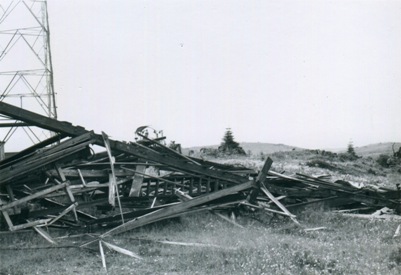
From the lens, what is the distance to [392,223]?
8883mm

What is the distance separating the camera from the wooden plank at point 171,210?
7.66 m

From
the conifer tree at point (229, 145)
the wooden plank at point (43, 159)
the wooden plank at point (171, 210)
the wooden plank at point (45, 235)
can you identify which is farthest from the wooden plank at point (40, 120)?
the conifer tree at point (229, 145)

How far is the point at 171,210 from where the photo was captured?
8188 mm

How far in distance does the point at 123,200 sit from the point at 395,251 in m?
5.65

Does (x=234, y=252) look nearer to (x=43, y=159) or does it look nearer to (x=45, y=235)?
(x=45, y=235)

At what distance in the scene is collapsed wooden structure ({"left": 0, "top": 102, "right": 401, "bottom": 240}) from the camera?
7.30 m

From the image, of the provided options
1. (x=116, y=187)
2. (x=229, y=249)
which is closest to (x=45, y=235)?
(x=116, y=187)

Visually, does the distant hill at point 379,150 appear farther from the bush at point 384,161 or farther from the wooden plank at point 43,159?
the wooden plank at point 43,159

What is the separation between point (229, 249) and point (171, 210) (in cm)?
183

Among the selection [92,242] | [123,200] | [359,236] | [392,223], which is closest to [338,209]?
[392,223]

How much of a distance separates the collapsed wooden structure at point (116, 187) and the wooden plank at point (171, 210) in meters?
0.02

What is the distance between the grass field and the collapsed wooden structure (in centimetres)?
42

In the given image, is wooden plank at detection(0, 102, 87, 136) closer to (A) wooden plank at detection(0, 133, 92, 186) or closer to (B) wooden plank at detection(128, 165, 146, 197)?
(A) wooden plank at detection(0, 133, 92, 186)

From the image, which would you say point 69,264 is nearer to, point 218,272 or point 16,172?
point 16,172
